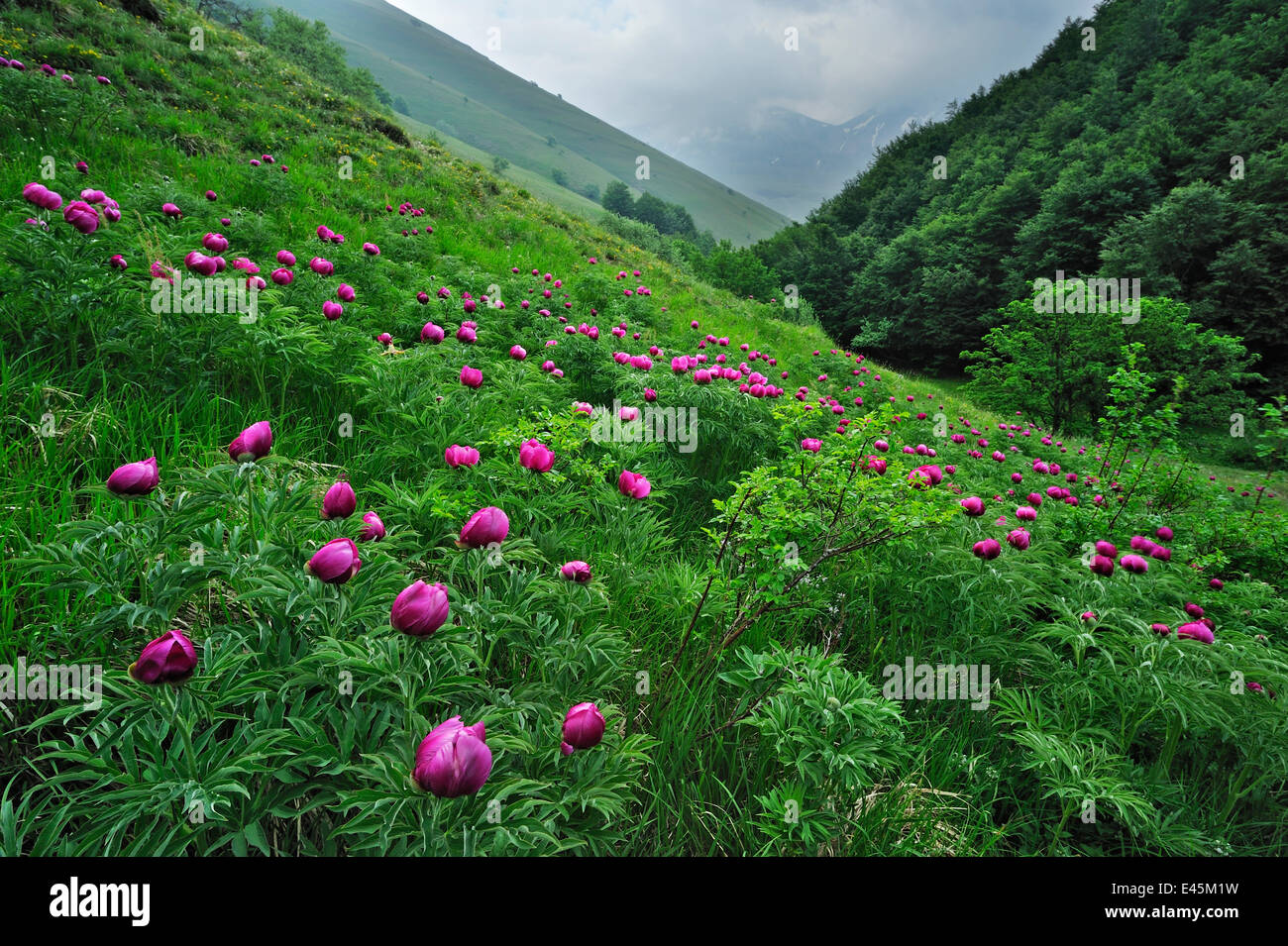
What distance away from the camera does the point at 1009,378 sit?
12570 millimetres

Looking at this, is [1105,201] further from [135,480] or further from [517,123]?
[517,123]

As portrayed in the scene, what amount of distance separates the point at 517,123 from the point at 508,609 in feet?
587

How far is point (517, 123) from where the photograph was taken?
14562 centimetres

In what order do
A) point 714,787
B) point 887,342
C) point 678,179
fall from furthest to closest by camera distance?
point 678,179 → point 887,342 → point 714,787

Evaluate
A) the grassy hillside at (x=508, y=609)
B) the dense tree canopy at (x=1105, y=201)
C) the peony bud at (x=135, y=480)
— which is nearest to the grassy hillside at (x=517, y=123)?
the dense tree canopy at (x=1105, y=201)

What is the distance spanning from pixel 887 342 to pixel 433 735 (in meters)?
38.7

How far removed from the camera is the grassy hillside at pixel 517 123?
11562 cm

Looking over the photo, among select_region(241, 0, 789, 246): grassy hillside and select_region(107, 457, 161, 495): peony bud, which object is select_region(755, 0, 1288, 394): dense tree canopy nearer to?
select_region(107, 457, 161, 495): peony bud

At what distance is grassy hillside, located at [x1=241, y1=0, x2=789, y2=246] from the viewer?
11562 centimetres

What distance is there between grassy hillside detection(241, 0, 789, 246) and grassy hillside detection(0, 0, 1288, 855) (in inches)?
4272

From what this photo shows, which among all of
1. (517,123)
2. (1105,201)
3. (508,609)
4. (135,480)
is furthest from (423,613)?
(517,123)

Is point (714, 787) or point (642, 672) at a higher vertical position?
point (642, 672)

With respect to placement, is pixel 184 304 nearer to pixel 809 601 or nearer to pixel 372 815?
pixel 372 815
